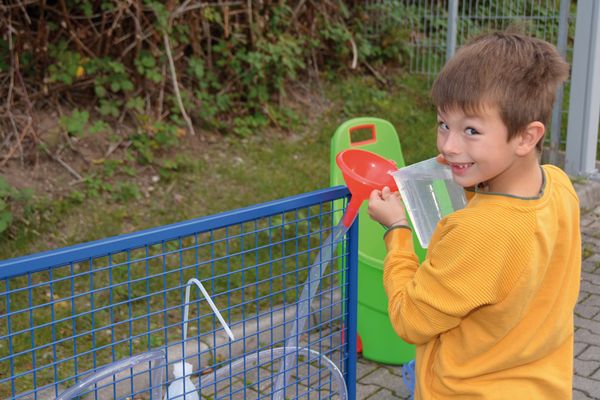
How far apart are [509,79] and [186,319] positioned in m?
0.95

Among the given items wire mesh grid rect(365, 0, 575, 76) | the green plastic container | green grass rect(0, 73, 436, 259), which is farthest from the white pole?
the green plastic container

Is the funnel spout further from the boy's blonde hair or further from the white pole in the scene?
the white pole

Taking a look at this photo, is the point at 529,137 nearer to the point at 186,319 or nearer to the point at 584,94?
the point at 186,319

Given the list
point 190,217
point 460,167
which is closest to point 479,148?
point 460,167

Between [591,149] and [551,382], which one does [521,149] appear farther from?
[591,149]

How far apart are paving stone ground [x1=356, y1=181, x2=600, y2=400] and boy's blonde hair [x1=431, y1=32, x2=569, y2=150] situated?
205cm

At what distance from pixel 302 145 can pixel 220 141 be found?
2.04ft

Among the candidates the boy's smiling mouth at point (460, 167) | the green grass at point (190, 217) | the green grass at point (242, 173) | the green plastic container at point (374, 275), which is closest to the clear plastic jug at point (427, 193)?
the boy's smiling mouth at point (460, 167)

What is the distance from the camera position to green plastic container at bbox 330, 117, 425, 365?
11.9ft

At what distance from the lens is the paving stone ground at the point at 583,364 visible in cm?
358

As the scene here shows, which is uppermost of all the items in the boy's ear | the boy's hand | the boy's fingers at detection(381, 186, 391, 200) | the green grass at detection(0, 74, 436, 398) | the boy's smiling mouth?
the boy's ear

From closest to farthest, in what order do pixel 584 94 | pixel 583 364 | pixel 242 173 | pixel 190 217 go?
1. pixel 583 364
2. pixel 190 217
3. pixel 242 173
4. pixel 584 94

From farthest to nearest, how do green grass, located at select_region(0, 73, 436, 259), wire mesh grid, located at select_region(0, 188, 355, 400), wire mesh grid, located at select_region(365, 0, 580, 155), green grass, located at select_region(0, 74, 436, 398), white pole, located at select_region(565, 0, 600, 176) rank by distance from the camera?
wire mesh grid, located at select_region(365, 0, 580, 155) → white pole, located at select_region(565, 0, 600, 176) → green grass, located at select_region(0, 73, 436, 259) → green grass, located at select_region(0, 74, 436, 398) → wire mesh grid, located at select_region(0, 188, 355, 400)

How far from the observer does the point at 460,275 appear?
1757mm
